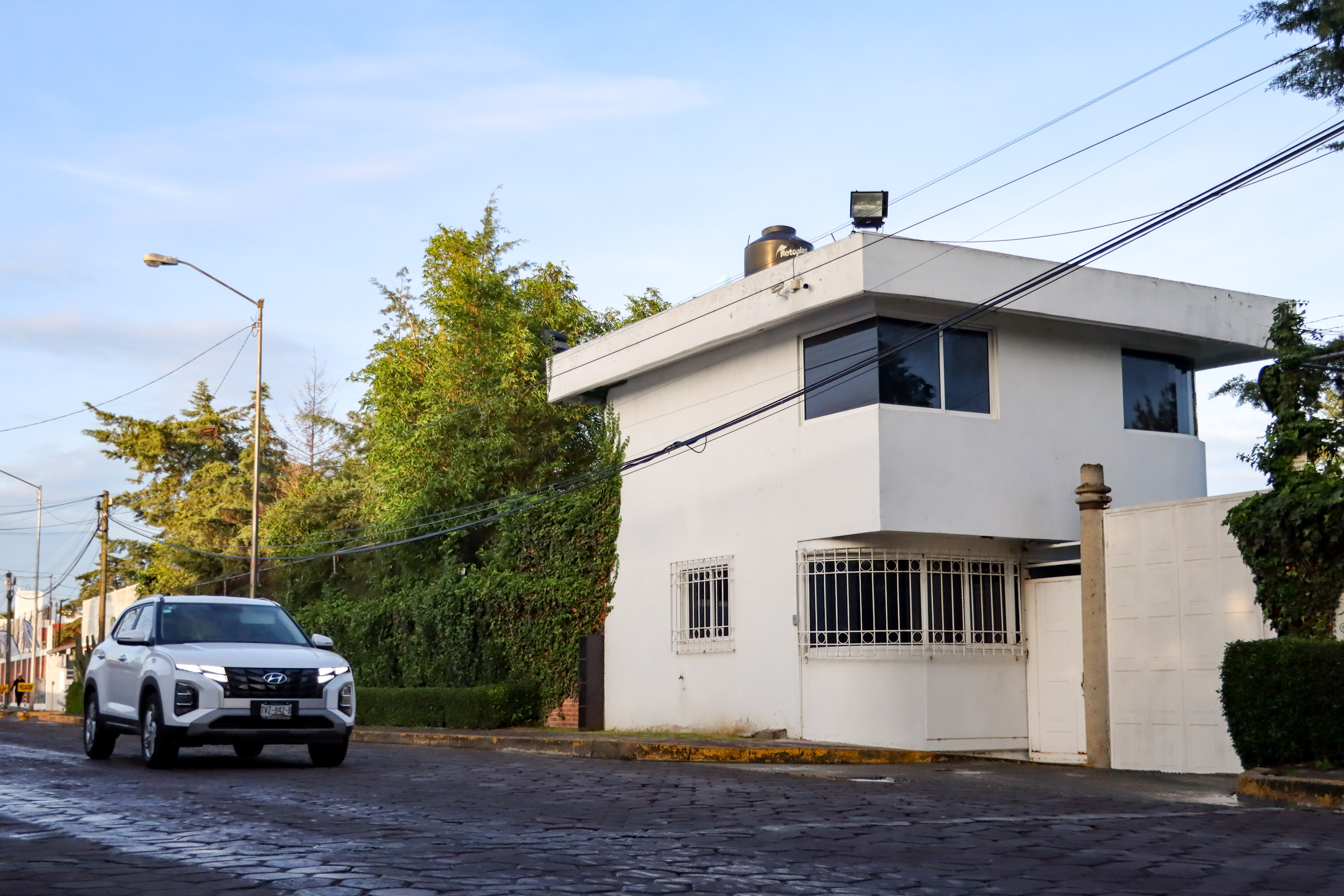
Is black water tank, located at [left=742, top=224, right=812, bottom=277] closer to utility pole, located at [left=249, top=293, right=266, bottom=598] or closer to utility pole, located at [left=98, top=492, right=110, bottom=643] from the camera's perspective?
utility pole, located at [left=249, top=293, right=266, bottom=598]

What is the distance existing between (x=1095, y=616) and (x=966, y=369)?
3619 mm

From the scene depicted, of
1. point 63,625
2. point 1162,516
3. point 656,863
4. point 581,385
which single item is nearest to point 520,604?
point 581,385

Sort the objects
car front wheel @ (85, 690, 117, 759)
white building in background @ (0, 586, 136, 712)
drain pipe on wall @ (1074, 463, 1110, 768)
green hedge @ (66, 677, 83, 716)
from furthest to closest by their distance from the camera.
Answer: white building in background @ (0, 586, 136, 712) → green hedge @ (66, 677, 83, 716) → drain pipe on wall @ (1074, 463, 1110, 768) → car front wheel @ (85, 690, 117, 759)

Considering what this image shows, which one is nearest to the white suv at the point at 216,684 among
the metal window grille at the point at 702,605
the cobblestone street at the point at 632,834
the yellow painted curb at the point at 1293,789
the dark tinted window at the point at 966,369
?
the cobblestone street at the point at 632,834

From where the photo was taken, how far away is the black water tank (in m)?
20.6

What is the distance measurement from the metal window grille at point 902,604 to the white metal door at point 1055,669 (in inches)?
10.5

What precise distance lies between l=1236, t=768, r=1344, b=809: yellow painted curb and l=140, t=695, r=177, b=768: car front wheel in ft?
30.1

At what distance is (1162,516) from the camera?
14922 millimetres

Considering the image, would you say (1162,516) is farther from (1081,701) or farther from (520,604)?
(520,604)

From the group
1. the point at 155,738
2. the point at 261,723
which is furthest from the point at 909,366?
the point at 155,738

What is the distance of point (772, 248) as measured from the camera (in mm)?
20766

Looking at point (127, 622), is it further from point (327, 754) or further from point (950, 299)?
point (950, 299)

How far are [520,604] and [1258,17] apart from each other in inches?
559

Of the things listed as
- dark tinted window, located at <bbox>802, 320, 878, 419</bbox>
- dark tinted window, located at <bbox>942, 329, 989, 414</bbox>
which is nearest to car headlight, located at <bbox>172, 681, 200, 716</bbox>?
dark tinted window, located at <bbox>802, 320, 878, 419</bbox>
